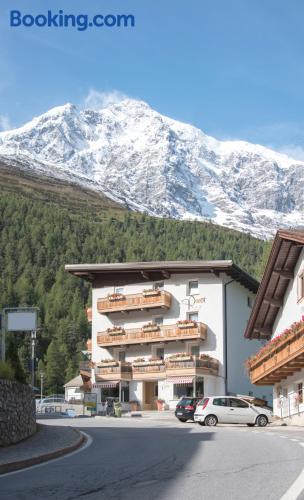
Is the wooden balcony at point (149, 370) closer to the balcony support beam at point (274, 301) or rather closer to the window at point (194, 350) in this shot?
the window at point (194, 350)

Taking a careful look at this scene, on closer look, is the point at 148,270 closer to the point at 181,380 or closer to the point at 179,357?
the point at 179,357

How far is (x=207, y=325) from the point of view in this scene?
59906 mm

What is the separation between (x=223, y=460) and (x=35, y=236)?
166263mm

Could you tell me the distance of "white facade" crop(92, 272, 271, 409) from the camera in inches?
2344

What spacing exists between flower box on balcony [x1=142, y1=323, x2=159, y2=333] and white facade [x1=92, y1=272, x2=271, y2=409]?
4.21 feet

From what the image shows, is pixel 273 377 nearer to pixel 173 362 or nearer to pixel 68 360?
pixel 173 362

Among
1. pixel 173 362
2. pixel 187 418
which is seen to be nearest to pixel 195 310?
pixel 173 362

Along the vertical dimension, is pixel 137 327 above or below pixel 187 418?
above

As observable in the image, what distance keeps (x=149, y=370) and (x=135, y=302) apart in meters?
5.16

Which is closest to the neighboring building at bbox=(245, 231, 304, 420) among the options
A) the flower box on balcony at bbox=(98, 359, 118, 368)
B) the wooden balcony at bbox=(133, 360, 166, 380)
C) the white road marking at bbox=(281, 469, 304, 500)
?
the wooden balcony at bbox=(133, 360, 166, 380)

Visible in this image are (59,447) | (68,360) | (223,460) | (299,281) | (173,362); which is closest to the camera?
(223,460)

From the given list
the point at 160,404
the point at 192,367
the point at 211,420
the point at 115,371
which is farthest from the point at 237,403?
the point at 115,371

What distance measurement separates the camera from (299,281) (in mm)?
36469

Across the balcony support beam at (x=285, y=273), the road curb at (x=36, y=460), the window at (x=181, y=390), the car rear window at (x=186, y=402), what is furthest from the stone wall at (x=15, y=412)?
the window at (x=181, y=390)
